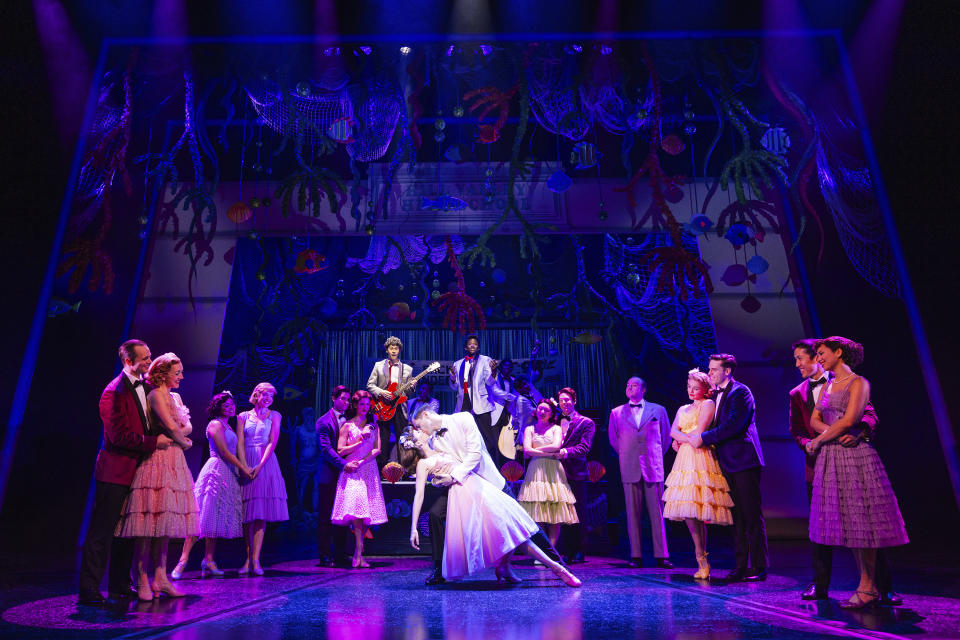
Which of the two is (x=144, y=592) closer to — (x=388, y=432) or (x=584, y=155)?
(x=388, y=432)

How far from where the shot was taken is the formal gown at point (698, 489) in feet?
15.4

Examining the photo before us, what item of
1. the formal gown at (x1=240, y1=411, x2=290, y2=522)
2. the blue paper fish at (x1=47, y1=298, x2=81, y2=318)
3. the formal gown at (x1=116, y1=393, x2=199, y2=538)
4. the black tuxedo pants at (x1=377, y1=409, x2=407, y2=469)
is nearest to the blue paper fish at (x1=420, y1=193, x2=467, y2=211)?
the black tuxedo pants at (x1=377, y1=409, x2=407, y2=469)

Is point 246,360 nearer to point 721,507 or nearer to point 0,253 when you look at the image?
Answer: point 0,253

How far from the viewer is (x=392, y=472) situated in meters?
6.77

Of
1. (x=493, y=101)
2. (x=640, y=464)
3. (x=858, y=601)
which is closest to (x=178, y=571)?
(x=640, y=464)

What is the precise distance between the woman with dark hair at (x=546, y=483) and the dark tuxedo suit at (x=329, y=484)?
156cm

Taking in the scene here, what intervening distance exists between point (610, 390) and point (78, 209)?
833 centimetres

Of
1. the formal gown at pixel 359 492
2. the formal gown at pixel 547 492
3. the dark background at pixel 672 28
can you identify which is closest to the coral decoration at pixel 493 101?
the dark background at pixel 672 28

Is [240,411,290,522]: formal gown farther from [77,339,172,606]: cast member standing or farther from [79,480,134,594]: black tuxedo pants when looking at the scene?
[79,480,134,594]: black tuxedo pants

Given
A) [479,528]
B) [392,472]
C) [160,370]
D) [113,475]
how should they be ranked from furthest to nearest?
[392,472], [479,528], [160,370], [113,475]

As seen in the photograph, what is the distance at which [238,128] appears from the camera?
27.8 feet

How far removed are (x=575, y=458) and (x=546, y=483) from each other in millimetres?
374

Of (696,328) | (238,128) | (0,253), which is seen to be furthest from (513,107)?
(0,253)

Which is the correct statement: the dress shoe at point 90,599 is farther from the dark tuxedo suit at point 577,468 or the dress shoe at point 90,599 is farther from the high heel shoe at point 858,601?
the high heel shoe at point 858,601
